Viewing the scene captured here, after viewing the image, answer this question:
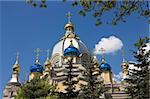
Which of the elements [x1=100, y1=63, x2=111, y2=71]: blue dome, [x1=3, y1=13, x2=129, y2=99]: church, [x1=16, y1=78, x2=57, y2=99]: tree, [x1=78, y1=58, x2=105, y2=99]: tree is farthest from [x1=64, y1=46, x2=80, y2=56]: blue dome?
[x1=16, y1=78, x2=57, y2=99]: tree

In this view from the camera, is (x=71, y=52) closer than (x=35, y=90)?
No

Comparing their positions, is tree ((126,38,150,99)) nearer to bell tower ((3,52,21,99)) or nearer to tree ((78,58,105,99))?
tree ((78,58,105,99))

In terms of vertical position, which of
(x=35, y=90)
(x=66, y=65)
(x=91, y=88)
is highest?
(x=66, y=65)

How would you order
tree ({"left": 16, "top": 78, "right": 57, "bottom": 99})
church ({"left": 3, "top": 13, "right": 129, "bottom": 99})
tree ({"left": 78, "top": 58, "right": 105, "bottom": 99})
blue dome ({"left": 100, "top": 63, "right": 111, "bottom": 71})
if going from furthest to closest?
1. blue dome ({"left": 100, "top": 63, "right": 111, "bottom": 71})
2. church ({"left": 3, "top": 13, "right": 129, "bottom": 99})
3. tree ({"left": 78, "top": 58, "right": 105, "bottom": 99})
4. tree ({"left": 16, "top": 78, "right": 57, "bottom": 99})

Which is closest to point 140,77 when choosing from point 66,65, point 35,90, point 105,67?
point 35,90

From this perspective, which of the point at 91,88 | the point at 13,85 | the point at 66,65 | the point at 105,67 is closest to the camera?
the point at 91,88

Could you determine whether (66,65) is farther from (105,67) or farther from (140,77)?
(140,77)

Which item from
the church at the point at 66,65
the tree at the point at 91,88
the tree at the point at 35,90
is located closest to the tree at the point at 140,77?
the tree at the point at 91,88

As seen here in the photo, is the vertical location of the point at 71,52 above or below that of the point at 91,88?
above

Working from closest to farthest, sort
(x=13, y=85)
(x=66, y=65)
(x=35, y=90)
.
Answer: (x=35, y=90) → (x=66, y=65) → (x=13, y=85)

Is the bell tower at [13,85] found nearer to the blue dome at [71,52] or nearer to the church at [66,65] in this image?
the church at [66,65]

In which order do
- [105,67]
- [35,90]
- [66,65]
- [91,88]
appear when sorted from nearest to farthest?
[35,90]
[91,88]
[66,65]
[105,67]

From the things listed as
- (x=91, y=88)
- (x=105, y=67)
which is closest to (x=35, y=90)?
(x=91, y=88)

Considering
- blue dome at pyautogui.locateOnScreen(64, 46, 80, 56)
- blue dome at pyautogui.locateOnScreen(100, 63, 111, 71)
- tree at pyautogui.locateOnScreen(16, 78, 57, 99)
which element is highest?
blue dome at pyautogui.locateOnScreen(64, 46, 80, 56)
